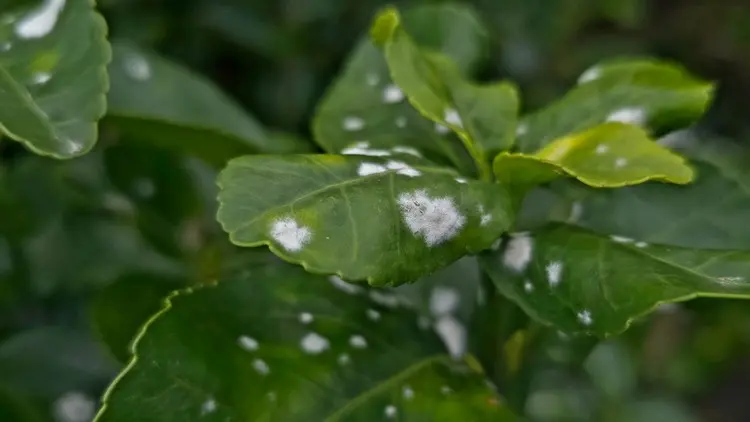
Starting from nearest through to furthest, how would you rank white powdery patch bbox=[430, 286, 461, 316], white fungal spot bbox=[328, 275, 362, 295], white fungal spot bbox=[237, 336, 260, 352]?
white fungal spot bbox=[237, 336, 260, 352] → white fungal spot bbox=[328, 275, 362, 295] → white powdery patch bbox=[430, 286, 461, 316]

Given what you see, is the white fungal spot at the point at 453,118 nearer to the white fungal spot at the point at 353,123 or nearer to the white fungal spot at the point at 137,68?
the white fungal spot at the point at 353,123

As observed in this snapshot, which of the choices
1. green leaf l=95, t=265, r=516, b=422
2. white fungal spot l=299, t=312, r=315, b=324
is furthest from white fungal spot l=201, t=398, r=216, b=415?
white fungal spot l=299, t=312, r=315, b=324

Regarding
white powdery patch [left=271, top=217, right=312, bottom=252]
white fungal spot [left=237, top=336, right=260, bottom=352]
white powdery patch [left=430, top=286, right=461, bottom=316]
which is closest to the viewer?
white powdery patch [left=271, top=217, right=312, bottom=252]

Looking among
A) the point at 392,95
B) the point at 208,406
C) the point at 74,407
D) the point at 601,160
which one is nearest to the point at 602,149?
the point at 601,160

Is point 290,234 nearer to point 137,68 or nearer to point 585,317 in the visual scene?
point 585,317

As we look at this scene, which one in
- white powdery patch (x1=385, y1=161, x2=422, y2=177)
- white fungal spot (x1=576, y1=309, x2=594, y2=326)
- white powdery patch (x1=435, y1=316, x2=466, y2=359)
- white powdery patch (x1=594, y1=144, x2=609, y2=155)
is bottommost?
white powdery patch (x1=435, y1=316, x2=466, y2=359)

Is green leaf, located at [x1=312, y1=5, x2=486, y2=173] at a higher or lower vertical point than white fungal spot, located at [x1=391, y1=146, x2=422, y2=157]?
lower

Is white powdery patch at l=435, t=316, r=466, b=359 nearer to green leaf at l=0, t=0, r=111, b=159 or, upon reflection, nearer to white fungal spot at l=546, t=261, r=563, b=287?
white fungal spot at l=546, t=261, r=563, b=287
